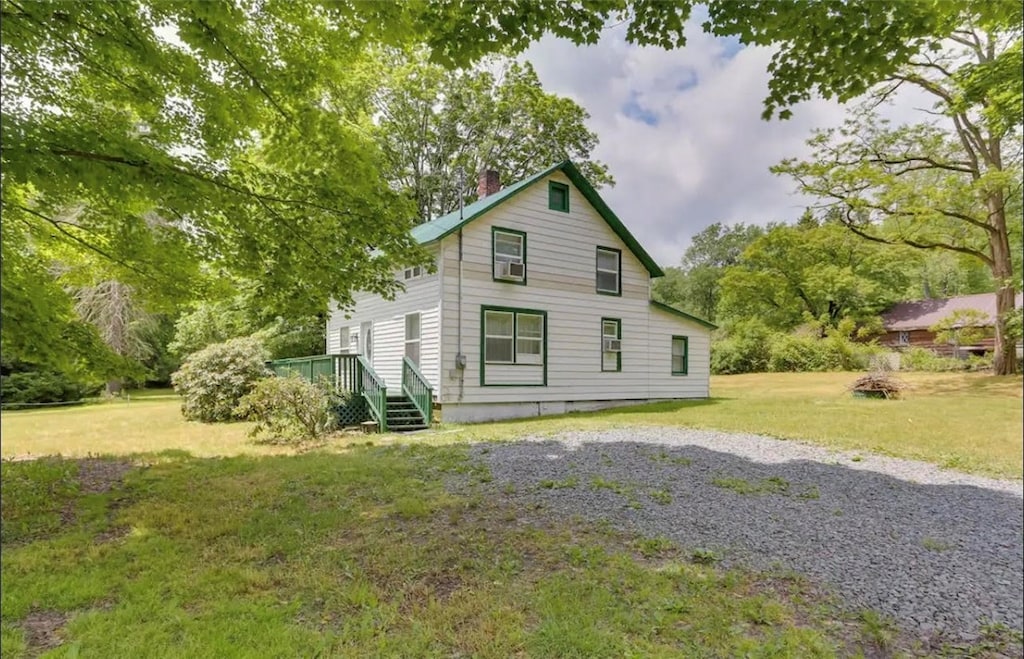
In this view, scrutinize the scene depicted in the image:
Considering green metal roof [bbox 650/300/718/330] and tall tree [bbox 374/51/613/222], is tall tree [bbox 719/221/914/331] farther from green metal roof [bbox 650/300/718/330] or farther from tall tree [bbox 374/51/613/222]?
tall tree [bbox 374/51/613/222]

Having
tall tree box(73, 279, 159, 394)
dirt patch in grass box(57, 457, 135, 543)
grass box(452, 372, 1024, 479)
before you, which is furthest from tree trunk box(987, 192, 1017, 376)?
dirt patch in grass box(57, 457, 135, 543)

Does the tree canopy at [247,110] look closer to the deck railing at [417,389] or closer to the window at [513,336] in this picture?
the deck railing at [417,389]

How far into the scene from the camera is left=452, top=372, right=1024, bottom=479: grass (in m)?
3.12

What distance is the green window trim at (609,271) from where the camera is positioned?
12.4 m

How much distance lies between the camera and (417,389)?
10.1 meters

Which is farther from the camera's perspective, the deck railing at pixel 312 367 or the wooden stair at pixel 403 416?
the deck railing at pixel 312 367

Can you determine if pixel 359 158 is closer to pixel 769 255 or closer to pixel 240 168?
pixel 240 168

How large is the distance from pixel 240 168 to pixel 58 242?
61.0 inches

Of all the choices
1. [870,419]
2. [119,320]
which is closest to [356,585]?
[119,320]

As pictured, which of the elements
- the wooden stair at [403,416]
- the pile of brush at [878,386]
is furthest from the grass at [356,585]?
the wooden stair at [403,416]

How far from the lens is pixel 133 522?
3.79 metres

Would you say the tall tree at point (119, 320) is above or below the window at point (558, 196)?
below

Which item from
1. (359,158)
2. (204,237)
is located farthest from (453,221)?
(204,237)

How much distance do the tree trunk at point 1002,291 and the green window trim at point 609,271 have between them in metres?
9.23
